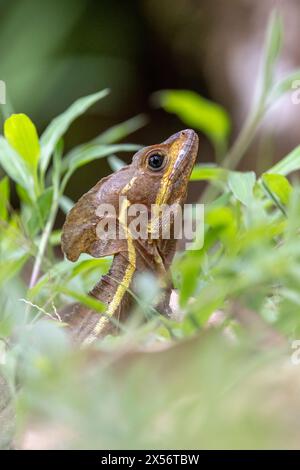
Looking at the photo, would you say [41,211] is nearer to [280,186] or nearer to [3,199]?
[3,199]

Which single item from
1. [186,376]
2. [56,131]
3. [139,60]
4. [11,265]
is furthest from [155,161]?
[139,60]

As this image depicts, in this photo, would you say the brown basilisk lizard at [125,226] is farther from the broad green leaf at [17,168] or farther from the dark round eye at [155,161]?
the broad green leaf at [17,168]

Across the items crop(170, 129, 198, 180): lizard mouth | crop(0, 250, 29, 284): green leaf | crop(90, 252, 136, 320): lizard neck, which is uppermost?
crop(170, 129, 198, 180): lizard mouth

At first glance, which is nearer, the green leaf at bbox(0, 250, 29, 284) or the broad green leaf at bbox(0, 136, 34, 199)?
the green leaf at bbox(0, 250, 29, 284)

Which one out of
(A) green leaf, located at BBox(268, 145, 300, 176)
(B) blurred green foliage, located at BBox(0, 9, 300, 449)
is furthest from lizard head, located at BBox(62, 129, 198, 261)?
(B) blurred green foliage, located at BBox(0, 9, 300, 449)

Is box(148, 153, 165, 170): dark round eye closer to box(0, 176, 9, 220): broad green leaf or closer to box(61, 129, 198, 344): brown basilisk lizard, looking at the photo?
box(61, 129, 198, 344): brown basilisk lizard

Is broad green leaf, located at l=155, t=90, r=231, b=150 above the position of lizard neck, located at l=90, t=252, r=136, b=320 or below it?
above

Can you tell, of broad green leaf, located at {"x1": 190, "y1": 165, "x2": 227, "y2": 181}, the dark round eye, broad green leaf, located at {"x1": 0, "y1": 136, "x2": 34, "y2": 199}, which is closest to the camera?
broad green leaf, located at {"x1": 190, "y1": 165, "x2": 227, "y2": 181}
